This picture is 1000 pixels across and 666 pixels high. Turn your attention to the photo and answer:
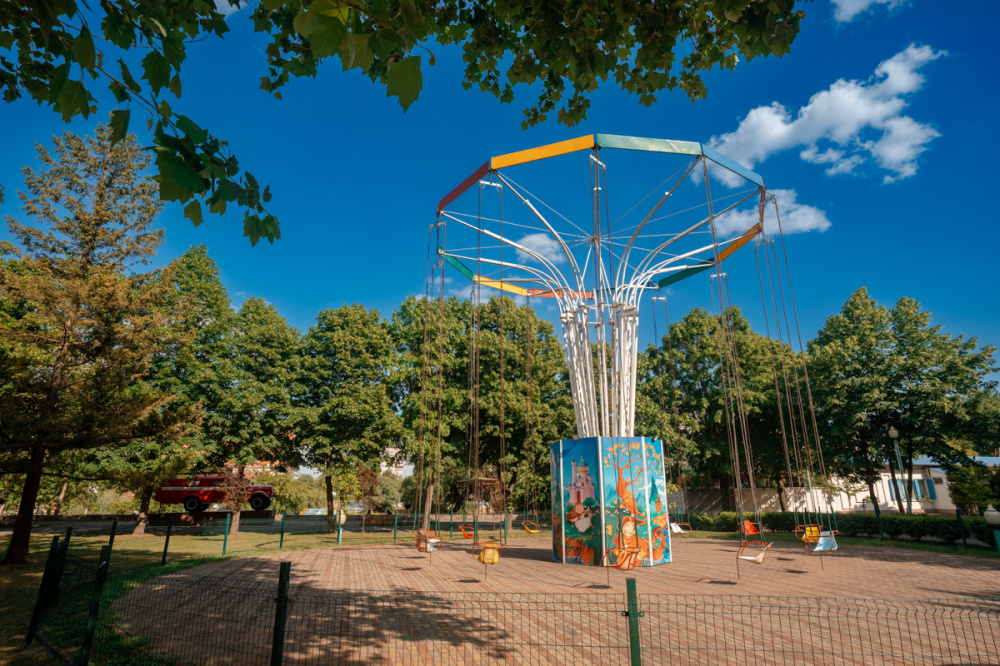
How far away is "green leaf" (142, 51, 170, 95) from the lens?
2771mm

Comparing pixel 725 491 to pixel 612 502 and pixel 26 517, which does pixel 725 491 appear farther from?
pixel 26 517

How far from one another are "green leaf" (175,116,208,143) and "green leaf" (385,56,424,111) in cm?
141

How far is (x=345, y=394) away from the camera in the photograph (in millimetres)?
26031

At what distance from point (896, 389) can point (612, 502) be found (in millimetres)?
21125

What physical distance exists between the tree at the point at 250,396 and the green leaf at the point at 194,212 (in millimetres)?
23437

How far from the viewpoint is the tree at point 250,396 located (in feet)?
78.2

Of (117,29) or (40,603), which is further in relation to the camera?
(40,603)

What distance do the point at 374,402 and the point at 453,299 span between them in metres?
9.70

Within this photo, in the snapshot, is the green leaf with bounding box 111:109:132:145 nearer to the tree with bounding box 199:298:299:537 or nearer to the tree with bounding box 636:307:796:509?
the tree with bounding box 199:298:299:537

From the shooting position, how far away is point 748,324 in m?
36.8

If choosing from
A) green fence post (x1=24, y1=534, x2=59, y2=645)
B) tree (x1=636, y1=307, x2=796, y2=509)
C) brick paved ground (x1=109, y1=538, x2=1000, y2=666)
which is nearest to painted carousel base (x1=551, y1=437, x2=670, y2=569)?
brick paved ground (x1=109, y1=538, x2=1000, y2=666)

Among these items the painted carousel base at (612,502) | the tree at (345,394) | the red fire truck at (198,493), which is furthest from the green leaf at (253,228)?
the red fire truck at (198,493)

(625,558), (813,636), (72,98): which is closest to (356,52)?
(72,98)

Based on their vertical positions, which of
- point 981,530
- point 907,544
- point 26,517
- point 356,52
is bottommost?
point 907,544
